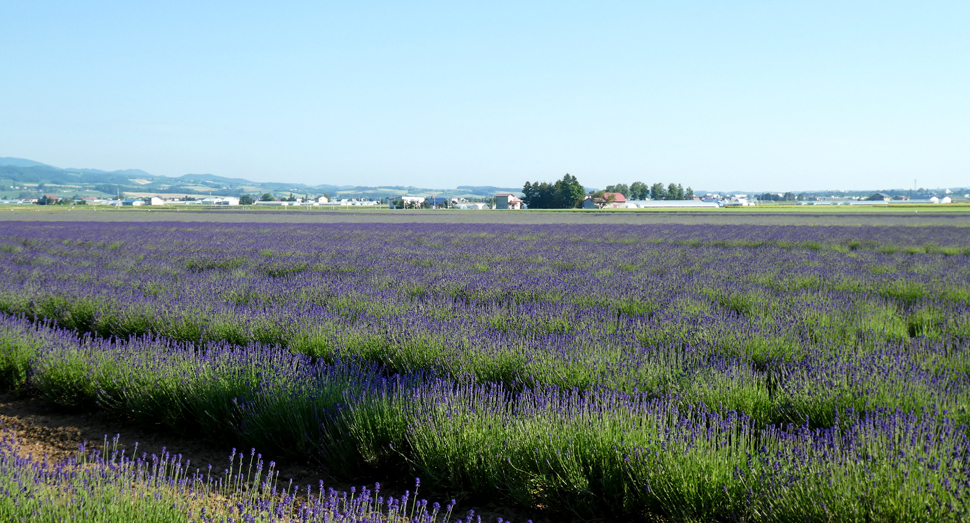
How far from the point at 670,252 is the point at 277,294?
31.5ft

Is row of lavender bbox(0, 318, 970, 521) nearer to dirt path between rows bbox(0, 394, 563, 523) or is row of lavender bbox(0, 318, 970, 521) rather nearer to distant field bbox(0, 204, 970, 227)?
dirt path between rows bbox(0, 394, 563, 523)

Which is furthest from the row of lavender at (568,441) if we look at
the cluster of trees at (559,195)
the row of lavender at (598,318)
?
the cluster of trees at (559,195)

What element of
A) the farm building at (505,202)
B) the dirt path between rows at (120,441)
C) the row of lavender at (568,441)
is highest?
the farm building at (505,202)

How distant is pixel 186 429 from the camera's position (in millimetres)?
4133

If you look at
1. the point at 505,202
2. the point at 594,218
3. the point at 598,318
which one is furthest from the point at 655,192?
the point at 598,318

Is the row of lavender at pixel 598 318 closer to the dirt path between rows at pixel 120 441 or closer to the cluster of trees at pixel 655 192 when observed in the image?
the dirt path between rows at pixel 120 441

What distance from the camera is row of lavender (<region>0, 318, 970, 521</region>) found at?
2297 millimetres

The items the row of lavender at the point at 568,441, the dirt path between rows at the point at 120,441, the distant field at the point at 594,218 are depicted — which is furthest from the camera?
the distant field at the point at 594,218

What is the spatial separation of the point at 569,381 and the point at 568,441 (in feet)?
3.53

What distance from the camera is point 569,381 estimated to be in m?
3.98

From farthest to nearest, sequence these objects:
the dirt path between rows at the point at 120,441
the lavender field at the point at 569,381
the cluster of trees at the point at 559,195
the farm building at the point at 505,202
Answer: the farm building at the point at 505,202 < the cluster of trees at the point at 559,195 < the dirt path between rows at the point at 120,441 < the lavender field at the point at 569,381

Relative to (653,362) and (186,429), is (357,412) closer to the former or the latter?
(186,429)

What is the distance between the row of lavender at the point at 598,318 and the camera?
3818 mm

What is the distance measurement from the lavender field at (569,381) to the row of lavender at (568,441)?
0.02 metres
